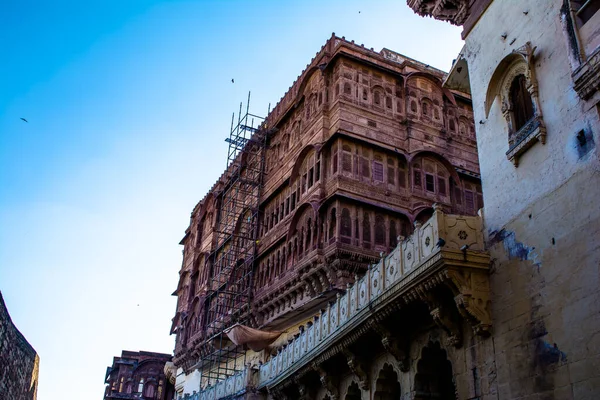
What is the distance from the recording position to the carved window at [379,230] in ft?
74.4

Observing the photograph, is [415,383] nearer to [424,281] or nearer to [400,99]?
[424,281]

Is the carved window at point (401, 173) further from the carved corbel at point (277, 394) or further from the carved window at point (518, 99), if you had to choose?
the carved window at point (518, 99)

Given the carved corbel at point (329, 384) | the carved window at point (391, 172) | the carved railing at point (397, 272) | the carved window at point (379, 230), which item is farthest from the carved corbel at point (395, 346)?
the carved window at point (391, 172)

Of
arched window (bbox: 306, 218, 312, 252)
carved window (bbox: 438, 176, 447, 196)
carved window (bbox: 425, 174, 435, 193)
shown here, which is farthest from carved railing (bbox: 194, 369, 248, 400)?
carved window (bbox: 438, 176, 447, 196)

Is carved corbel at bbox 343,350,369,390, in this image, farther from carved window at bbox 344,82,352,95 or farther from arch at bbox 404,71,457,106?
arch at bbox 404,71,457,106

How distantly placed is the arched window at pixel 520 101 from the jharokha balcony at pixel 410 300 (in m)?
2.14

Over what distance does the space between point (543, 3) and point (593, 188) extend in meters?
4.16

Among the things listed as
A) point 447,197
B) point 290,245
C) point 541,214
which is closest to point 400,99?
point 447,197

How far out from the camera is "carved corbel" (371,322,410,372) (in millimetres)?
13195

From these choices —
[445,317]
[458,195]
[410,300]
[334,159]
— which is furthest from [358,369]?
[458,195]

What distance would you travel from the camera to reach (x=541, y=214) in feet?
33.9

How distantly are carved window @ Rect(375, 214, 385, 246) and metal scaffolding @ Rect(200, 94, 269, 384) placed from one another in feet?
25.5

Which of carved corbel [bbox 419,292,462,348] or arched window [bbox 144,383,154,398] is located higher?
arched window [bbox 144,383,154,398]

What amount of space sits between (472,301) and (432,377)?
9.60 ft
